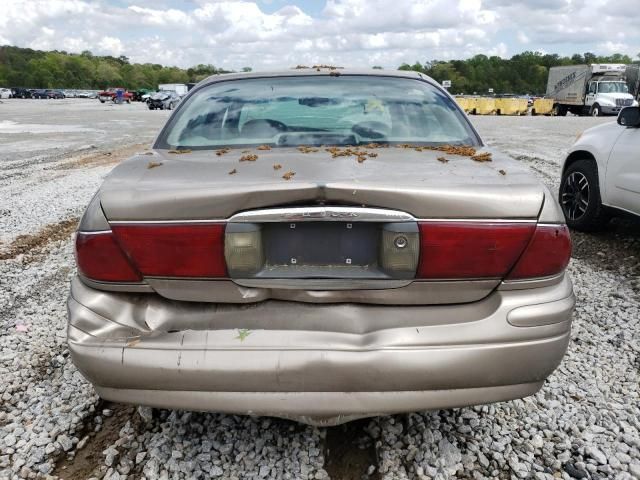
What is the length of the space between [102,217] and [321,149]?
993 millimetres

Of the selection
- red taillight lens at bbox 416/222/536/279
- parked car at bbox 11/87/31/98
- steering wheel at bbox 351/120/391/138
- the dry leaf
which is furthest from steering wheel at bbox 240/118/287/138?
parked car at bbox 11/87/31/98

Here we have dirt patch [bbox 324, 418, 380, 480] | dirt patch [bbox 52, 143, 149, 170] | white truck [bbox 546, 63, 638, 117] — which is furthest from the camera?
white truck [bbox 546, 63, 638, 117]

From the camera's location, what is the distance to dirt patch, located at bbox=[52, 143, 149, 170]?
35.9 feet

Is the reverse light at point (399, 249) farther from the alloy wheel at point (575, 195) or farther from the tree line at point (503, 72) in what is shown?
the tree line at point (503, 72)

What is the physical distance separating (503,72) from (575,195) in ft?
424

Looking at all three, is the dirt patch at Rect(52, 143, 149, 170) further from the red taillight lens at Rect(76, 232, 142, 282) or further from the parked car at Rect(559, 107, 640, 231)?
the red taillight lens at Rect(76, 232, 142, 282)

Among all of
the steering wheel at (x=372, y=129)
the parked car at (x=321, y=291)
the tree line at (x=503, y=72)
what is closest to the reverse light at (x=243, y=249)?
the parked car at (x=321, y=291)

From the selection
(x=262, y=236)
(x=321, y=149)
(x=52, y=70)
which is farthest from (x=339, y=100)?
(x=52, y=70)

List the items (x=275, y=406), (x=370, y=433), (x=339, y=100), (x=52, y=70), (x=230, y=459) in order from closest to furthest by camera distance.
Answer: (x=275, y=406) → (x=230, y=459) → (x=370, y=433) → (x=339, y=100) → (x=52, y=70)

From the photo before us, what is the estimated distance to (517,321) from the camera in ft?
6.11

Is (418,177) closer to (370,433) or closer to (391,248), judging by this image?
(391,248)

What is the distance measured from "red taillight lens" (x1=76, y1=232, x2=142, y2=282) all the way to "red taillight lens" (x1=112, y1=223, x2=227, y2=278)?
0.03m

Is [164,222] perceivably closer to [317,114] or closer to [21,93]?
[317,114]

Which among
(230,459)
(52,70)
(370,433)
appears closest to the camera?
(230,459)
